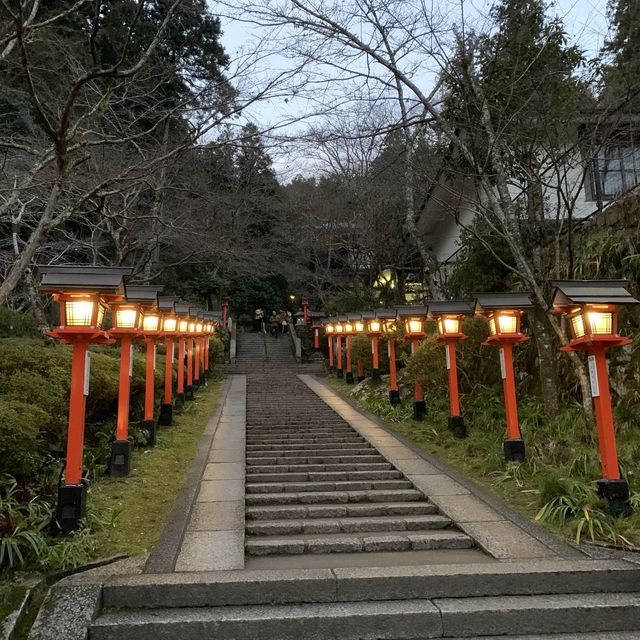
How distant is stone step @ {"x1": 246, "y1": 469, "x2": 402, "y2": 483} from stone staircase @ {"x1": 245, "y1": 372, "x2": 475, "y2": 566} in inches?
0.6

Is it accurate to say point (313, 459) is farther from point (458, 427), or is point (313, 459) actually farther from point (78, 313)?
point (78, 313)

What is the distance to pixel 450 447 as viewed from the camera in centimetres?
1031

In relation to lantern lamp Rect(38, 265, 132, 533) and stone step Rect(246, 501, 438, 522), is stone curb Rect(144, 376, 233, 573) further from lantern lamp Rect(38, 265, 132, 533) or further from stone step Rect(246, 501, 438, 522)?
lantern lamp Rect(38, 265, 132, 533)

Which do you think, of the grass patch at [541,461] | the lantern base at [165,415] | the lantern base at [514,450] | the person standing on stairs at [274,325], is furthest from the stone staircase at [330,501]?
the person standing on stairs at [274,325]

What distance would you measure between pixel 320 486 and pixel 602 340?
4534 millimetres

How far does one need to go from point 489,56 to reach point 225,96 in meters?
5.28

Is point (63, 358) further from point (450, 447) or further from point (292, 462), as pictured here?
point (450, 447)

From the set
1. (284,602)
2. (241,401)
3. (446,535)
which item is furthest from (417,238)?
(284,602)

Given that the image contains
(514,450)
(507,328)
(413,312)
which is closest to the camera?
(514,450)

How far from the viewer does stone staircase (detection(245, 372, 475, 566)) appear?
236 inches

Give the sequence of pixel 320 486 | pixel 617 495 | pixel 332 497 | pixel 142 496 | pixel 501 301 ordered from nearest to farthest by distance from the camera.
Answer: pixel 617 495, pixel 142 496, pixel 332 497, pixel 320 486, pixel 501 301

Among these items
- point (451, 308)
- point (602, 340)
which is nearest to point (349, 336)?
point (451, 308)

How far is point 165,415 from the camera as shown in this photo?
12.3 m

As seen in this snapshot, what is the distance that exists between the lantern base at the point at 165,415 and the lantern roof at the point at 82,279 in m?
6.29
